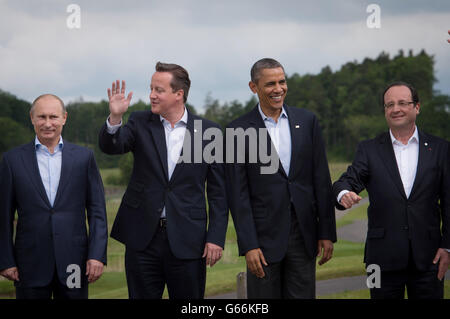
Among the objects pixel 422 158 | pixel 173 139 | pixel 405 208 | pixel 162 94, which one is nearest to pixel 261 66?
pixel 162 94

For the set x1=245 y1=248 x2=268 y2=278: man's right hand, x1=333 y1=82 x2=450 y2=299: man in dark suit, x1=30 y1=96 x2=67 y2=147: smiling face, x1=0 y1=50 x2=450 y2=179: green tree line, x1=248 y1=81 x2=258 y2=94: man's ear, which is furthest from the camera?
x1=0 y1=50 x2=450 y2=179: green tree line

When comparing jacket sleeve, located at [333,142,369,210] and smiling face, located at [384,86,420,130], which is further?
smiling face, located at [384,86,420,130]

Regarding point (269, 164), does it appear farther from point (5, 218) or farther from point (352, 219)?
point (352, 219)

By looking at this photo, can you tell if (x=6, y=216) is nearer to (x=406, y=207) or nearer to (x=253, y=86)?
(x=253, y=86)

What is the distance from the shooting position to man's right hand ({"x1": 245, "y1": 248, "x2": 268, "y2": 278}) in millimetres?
4828

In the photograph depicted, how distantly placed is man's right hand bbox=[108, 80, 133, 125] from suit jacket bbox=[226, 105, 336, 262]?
94 centimetres

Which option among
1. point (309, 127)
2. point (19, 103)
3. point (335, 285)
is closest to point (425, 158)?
point (309, 127)

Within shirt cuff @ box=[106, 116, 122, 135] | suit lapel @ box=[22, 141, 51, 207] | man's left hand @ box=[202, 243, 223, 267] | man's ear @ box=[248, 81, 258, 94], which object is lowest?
man's left hand @ box=[202, 243, 223, 267]

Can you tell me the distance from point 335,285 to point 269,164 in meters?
10.9

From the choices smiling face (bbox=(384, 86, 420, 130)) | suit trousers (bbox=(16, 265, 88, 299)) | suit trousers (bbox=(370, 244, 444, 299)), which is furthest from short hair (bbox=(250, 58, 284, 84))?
suit trousers (bbox=(16, 265, 88, 299))

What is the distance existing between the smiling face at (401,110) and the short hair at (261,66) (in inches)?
42.2

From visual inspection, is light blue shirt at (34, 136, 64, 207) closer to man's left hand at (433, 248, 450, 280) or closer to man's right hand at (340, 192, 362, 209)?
man's right hand at (340, 192, 362, 209)

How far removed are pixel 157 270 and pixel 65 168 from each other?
1199mm

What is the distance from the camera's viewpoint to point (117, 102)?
4.78 metres
